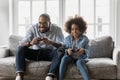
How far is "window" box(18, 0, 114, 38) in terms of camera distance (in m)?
4.06

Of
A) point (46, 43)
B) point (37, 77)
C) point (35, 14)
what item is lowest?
point (37, 77)

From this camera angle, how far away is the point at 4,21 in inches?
163

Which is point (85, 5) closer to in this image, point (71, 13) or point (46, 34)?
point (71, 13)

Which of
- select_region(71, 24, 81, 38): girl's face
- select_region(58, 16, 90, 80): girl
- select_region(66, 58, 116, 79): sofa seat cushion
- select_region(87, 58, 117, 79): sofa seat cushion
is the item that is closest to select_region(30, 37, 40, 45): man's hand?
select_region(58, 16, 90, 80): girl

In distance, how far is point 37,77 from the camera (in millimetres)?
3074

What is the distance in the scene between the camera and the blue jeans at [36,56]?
292 centimetres

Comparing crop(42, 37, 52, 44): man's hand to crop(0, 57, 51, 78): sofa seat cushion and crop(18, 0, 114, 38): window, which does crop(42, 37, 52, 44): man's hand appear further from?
crop(18, 0, 114, 38): window

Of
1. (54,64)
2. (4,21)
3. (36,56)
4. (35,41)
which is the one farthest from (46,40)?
(4,21)

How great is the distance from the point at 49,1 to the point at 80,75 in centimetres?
175

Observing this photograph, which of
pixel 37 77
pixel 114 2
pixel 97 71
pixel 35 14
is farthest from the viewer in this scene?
pixel 35 14

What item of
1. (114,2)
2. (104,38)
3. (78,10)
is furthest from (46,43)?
(114,2)

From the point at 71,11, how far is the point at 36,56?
4.27 feet

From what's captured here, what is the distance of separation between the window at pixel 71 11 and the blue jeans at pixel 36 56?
1.04 m

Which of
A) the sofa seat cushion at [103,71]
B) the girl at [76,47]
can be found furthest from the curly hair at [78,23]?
the sofa seat cushion at [103,71]
